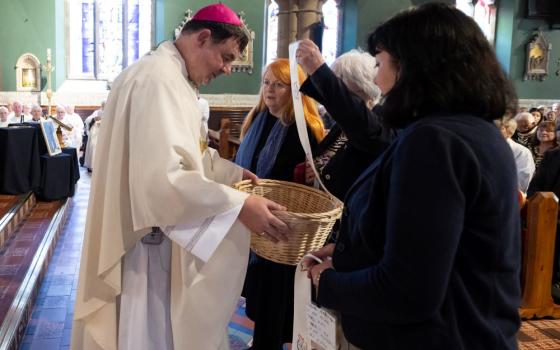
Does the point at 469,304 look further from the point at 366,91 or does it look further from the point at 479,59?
the point at 366,91

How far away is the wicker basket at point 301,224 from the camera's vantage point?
179 centimetres

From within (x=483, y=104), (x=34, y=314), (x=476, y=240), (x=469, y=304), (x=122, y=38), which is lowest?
(x=34, y=314)

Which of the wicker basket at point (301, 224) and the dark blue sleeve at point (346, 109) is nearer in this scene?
the wicker basket at point (301, 224)

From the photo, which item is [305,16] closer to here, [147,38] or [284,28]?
[284,28]

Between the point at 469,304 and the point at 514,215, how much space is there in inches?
7.9

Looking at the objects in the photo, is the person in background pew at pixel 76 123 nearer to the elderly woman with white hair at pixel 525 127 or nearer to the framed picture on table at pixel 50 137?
the framed picture on table at pixel 50 137

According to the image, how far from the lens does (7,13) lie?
37.5ft

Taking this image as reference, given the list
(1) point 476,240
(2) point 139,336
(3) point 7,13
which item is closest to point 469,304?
(1) point 476,240

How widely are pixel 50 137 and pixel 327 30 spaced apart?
890 cm

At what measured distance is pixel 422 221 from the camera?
1038mm

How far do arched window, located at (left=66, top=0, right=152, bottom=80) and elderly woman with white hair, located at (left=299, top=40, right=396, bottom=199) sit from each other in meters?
11.1

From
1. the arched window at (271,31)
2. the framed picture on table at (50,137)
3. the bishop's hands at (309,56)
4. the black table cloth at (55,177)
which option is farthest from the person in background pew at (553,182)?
the arched window at (271,31)

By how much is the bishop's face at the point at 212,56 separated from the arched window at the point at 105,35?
11135 millimetres

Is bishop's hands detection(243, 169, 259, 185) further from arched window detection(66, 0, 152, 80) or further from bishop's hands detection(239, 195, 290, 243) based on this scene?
arched window detection(66, 0, 152, 80)
